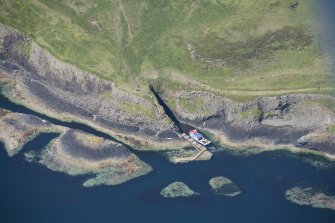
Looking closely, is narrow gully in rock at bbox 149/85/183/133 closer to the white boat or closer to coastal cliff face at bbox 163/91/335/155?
coastal cliff face at bbox 163/91/335/155

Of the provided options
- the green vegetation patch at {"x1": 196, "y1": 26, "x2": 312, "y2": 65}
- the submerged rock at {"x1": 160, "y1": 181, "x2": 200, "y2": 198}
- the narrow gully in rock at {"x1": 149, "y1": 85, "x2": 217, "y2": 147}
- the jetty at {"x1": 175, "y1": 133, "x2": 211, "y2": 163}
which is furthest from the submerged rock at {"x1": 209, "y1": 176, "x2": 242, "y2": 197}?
the green vegetation patch at {"x1": 196, "y1": 26, "x2": 312, "y2": 65}

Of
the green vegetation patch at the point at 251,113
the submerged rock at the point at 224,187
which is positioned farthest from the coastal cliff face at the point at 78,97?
the green vegetation patch at the point at 251,113

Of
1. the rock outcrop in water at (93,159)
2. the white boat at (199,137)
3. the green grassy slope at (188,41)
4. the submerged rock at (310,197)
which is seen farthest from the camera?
the green grassy slope at (188,41)

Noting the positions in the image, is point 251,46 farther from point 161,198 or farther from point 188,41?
point 161,198

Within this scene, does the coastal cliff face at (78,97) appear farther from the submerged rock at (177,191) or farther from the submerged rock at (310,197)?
the submerged rock at (310,197)

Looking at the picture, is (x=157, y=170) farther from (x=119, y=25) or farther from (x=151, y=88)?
(x=119, y=25)

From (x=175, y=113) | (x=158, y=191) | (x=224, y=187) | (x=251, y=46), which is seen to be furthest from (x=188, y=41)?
(x=158, y=191)

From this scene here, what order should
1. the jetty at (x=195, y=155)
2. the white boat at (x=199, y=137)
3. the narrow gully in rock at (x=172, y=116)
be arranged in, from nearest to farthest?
the jetty at (x=195, y=155), the white boat at (x=199, y=137), the narrow gully in rock at (x=172, y=116)
